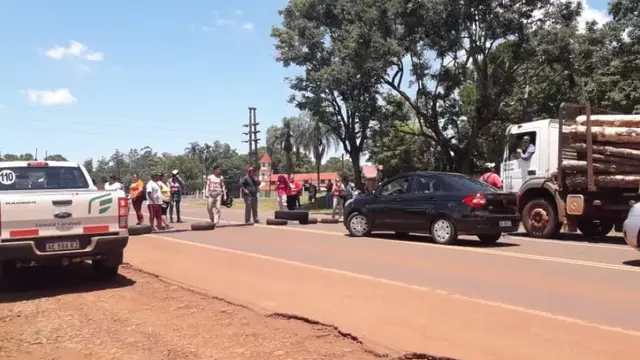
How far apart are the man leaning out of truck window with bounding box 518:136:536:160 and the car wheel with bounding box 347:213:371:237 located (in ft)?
14.7

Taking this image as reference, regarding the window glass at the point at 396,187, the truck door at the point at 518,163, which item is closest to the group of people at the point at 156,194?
the window glass at the point at 396,187

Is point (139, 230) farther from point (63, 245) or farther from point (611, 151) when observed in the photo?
point (611, 151)

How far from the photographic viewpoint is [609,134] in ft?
43.3

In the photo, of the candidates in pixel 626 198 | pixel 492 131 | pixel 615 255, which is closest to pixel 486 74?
pixel 492 131

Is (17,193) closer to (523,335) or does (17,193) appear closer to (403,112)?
(523,335)

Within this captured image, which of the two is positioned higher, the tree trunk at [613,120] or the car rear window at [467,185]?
the tree trunk at [613,120]

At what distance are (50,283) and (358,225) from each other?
7.38m

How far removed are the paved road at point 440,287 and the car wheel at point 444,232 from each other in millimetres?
270

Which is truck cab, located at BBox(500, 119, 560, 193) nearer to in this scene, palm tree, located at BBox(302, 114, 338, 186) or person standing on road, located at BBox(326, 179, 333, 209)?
person standing on road, located at BBox(326, 179, 333, 209)

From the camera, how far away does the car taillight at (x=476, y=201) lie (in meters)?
12.1

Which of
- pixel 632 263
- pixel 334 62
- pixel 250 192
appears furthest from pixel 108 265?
pixel 334 62

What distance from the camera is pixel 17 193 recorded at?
773 centimetres

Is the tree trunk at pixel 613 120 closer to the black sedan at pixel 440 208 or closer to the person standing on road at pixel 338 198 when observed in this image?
the black sedan at pixel 440 208

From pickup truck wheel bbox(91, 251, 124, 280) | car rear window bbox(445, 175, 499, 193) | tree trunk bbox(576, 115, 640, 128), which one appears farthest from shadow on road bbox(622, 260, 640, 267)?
pickup truck wheel bbox(91, 251, 124, 280)
